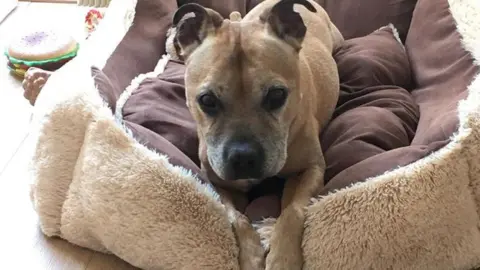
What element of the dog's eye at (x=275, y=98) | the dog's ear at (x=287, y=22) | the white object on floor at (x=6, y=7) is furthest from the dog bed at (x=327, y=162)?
the white object on floor at (x=6, y=7)

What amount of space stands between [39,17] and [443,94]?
2711 mm

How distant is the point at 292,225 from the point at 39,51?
1.99 metres

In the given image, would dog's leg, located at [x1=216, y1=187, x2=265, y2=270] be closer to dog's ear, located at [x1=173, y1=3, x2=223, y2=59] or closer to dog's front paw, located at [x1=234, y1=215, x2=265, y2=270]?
dog's front paw, located at [x1=234, y1=215, x2=265, y2=270]

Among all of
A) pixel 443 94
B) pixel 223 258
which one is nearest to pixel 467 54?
pixel 443 94

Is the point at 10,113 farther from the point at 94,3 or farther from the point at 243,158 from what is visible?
the point at 243,158

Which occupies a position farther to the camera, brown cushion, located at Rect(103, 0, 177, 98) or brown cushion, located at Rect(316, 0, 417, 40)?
brown cushion, located at Rect(316, 0, 417, 40)

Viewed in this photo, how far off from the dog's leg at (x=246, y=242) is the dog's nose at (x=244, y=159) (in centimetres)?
20

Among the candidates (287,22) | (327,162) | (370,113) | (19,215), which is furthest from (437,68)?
(19,215)

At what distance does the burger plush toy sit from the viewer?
3.39 meters

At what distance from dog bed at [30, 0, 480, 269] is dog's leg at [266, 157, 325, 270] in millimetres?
36

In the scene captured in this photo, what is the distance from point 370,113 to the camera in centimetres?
245

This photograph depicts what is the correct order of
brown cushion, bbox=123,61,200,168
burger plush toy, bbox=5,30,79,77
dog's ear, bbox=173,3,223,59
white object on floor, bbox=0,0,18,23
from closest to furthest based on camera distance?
1. dog's ear, bbox=173,3,223,59
2. brown cushion, bbox=123,61,200,168
3. burger plush toy, bbox=5,30,79,77
4. white object on floor, bbox=0,0,18,23

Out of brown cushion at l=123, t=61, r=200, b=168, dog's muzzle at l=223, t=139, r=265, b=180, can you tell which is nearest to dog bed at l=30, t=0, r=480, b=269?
brown cushion at l=123, t=61, r=200, b=168

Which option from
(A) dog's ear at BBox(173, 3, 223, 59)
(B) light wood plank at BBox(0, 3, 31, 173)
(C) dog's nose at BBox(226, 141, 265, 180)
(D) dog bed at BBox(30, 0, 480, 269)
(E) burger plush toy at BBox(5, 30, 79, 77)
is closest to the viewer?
(C) dog's nose at BBox(226, 141, 265, 180)
